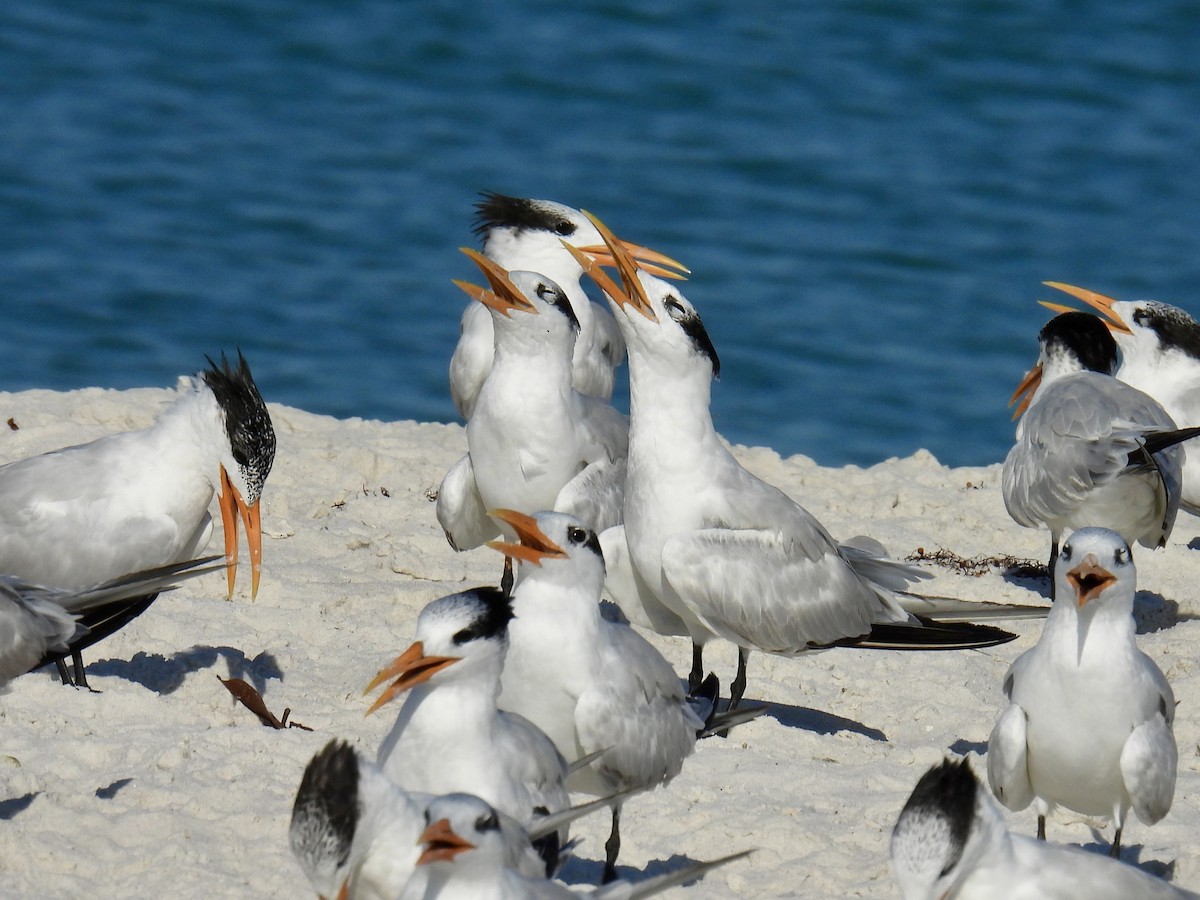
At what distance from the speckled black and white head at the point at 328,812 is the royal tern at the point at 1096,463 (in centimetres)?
403

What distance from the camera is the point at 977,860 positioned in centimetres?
390

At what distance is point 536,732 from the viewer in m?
4.55

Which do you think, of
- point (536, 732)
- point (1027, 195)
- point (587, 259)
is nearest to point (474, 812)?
point (536, 732)

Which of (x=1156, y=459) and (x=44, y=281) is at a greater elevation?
(x=1156, y=459)

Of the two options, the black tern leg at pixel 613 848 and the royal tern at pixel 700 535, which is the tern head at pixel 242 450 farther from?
the black tern leg at pixel 613 848

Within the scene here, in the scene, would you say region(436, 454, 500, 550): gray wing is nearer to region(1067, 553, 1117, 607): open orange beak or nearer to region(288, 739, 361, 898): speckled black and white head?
region(1067, 553, 1117, 607): open orange beak

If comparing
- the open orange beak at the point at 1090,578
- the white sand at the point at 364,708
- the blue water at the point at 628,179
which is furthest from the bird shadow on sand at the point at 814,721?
the blue water at the point at 628,179

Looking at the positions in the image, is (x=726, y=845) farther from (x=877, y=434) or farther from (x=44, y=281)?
(x=44, y=281)

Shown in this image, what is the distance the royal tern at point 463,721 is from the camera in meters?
4.25

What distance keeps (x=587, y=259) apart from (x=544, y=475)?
979mm

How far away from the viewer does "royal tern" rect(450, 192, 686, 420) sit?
8.04m

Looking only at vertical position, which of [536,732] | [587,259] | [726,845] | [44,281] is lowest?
[44,281]

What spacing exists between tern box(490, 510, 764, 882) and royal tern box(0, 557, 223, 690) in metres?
1.03

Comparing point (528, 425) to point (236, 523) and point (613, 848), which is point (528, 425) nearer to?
point (236, 523)
